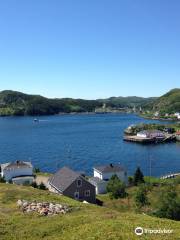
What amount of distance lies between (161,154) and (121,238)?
342 ft

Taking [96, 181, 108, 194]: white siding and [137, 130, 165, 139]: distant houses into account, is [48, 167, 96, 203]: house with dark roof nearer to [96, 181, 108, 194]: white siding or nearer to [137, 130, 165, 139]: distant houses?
[96, 181, 108, 194]: white siding

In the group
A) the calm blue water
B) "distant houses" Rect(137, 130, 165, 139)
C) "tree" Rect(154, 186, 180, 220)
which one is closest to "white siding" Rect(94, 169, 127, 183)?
the calm blue water

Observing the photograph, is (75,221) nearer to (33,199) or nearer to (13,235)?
(13,235)

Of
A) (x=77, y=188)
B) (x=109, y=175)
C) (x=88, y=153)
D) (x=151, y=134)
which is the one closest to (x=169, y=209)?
(x=77, y=188)

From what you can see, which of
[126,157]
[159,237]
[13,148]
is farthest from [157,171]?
[159,237]

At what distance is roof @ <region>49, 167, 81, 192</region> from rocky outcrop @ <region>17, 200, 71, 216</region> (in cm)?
2145

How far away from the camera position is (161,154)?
123m

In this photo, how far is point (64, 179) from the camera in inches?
2176

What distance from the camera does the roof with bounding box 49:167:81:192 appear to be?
5288 centimetres

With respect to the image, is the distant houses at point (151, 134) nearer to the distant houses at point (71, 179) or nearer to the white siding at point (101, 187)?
the distant houses at point (71, 179)

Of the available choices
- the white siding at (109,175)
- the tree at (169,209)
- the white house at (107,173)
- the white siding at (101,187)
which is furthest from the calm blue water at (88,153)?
the tree at (169,209)

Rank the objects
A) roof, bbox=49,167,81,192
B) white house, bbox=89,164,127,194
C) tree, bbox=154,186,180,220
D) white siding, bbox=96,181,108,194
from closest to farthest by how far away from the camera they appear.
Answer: tree, bbox=154,186,180,220
roof, bbox=49,167,81,192
white siding, bbox=96,181,108,194
white house, bbox=89,164,127,194

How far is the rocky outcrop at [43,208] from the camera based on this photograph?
2789 centimetres

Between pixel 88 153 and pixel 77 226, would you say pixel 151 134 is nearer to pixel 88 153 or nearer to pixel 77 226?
pixel 88 153
